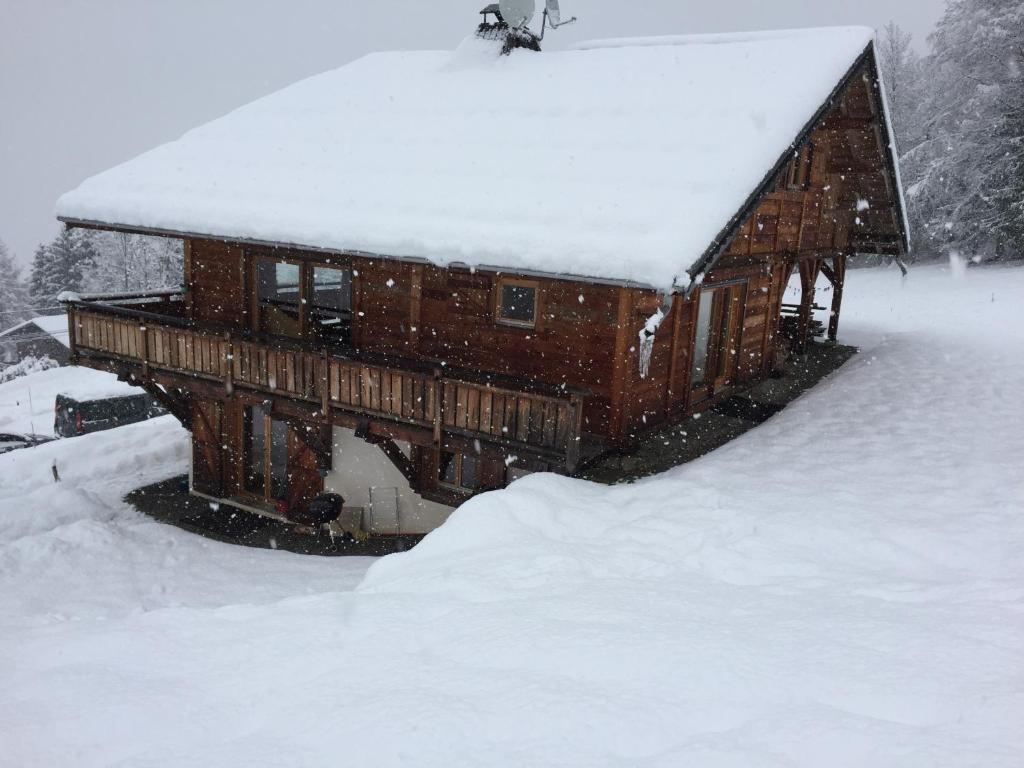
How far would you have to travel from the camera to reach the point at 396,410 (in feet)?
36.1

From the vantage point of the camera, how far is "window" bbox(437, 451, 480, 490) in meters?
12.6

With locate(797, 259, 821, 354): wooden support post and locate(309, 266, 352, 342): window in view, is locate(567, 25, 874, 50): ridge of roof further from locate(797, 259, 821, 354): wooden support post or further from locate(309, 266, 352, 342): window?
locate(309, 266, 352, 342): window

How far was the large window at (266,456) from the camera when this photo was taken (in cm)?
1489

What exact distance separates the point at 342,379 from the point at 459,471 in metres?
2.70

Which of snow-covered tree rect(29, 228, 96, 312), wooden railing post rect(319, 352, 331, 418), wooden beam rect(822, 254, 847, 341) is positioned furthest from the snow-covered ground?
snow-covered tree rect(29, 228, 96, 312)

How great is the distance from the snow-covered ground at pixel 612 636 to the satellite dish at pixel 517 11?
10.7m

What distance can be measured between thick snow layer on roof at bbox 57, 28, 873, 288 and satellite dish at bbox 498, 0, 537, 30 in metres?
0.63

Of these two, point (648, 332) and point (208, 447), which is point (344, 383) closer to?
point (648, 332)

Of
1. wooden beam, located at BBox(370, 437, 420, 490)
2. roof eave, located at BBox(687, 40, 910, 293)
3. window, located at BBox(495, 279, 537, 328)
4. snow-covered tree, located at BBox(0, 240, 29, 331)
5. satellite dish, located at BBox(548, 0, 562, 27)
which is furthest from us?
snow-covered tree, located at BBox(0, 240, 29, 331)

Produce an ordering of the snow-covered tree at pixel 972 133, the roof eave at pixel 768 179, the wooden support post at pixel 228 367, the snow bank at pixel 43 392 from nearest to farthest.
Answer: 1. the roof eave at pixel 768 179
2. the wooden support post at pixel 228 367
3. the snow-covered tree at pixel 972 133
4. the snow bank at pixel 43 392

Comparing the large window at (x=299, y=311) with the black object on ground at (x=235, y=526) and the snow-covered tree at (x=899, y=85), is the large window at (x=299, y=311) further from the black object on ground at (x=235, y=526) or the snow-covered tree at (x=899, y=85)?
the snow-covered tree at (x=899, y=85)

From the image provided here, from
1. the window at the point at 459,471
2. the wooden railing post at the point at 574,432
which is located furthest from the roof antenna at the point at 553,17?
the wooden railing post at the point at 574,432

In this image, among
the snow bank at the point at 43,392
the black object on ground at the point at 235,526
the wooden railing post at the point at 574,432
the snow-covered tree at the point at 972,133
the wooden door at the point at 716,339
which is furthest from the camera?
the snow bank at the point at 43,392

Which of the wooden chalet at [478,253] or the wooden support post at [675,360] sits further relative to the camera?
the wooden support post at [675,360]
